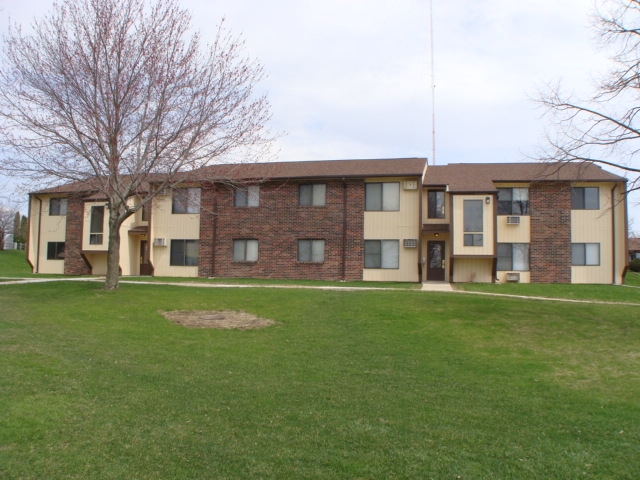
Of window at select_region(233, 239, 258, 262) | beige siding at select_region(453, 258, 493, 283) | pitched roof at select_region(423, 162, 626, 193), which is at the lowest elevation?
beige siding at select_region(453, 258, 493, 283)

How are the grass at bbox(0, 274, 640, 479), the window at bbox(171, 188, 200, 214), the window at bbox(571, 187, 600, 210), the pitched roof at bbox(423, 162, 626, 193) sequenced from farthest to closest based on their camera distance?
1. the window at bbox(171, 188, 200, 214)
2. the window at bbox(571, 187, 600, 210)
3. the pitched roof at bbox(423, 162, 626, 193)
4. the grass at bbox(0, 274, 640, 479)

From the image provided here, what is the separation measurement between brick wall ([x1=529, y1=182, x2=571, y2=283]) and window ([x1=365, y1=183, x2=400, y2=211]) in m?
5.76

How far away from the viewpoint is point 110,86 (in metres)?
15.5

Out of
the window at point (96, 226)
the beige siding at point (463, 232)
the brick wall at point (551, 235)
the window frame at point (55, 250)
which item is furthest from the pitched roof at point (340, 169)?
the window frame at point (55, 250)

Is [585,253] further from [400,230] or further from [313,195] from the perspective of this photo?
[313,195]

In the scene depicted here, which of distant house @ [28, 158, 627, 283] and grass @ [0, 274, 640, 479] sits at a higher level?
distant house @ [28, 158, 627, 283]

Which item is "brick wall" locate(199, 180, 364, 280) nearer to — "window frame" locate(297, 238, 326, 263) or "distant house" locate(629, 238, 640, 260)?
"window frame" locate(297, 238, 326, 263)

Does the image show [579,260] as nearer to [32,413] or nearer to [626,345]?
[626,345]

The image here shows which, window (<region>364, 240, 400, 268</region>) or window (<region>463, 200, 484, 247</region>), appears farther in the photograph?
window (<region>364, 240, 400, 268</region>)

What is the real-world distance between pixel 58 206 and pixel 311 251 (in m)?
14.4

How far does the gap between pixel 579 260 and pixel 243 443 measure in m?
21.1

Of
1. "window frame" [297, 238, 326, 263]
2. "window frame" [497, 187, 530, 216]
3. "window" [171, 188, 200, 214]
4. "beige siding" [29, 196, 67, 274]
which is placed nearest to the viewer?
"window frame" [497, 187, 530, 216]

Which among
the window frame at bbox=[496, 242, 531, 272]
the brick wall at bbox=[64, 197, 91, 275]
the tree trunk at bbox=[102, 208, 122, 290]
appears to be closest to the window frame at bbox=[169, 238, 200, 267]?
the brick wall at bbox=[64, 197, 91, 275]

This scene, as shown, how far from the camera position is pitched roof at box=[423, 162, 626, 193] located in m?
21.9
